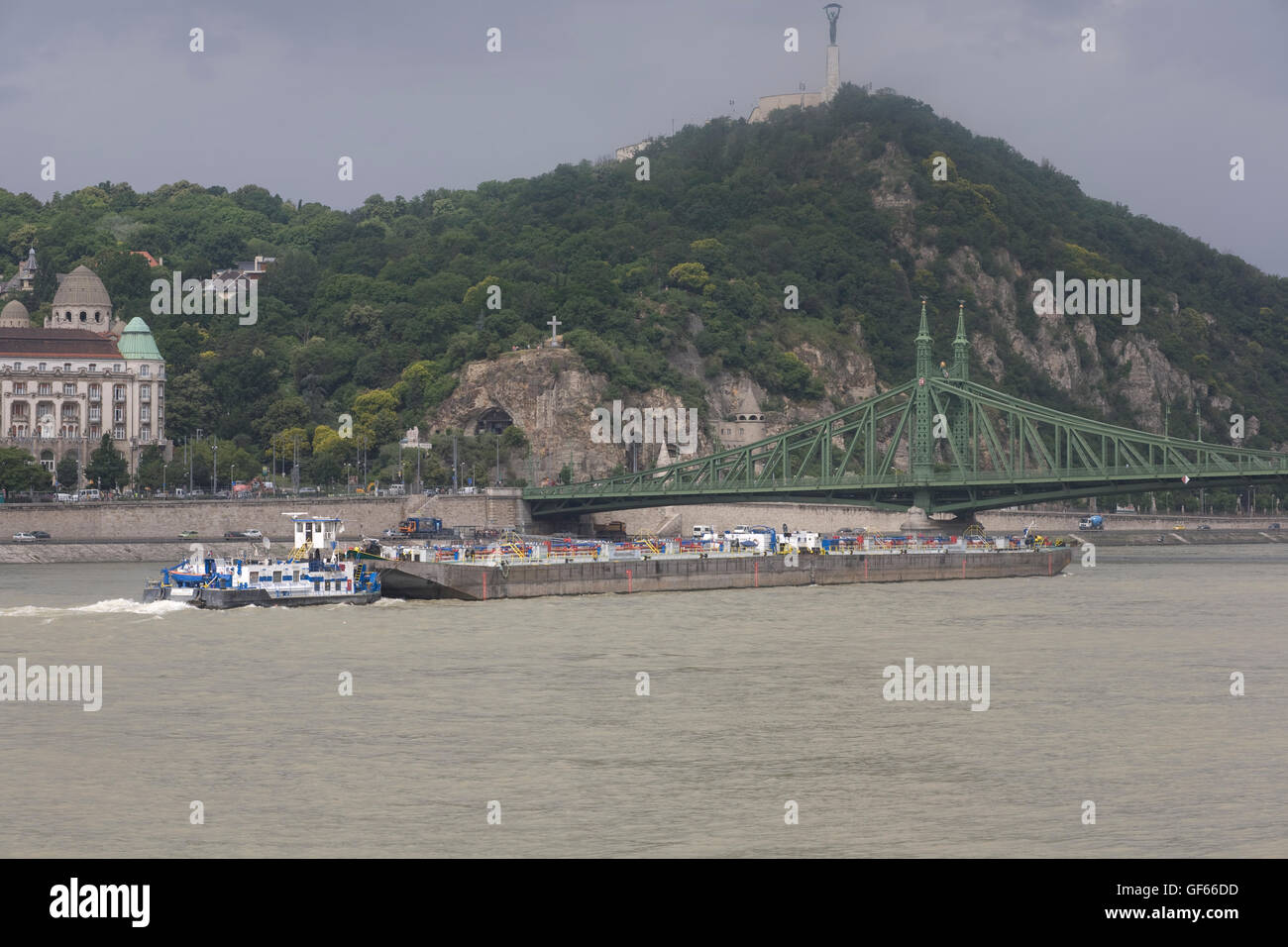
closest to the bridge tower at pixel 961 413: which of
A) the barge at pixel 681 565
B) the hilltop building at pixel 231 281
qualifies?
the barge at pixel 681 565

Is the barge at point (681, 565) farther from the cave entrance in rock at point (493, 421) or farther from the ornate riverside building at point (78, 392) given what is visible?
the ornate riverside building at point (78, 392)

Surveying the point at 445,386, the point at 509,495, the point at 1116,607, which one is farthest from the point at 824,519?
the point at 1116,607

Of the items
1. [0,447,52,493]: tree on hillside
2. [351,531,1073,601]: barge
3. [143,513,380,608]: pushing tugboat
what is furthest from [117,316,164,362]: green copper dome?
[143,513,380,608]: pushing tugboat

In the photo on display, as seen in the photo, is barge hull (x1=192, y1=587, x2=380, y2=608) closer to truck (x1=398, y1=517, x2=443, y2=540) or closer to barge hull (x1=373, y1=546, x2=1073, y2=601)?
barge hull (x1=373, y1=546, x2=1073, y2=601)

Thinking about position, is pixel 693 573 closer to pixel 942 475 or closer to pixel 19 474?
pixel 942 475

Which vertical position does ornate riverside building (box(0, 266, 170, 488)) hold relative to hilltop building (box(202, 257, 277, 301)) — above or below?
below

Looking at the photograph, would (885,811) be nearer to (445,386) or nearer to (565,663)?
(565,663)
